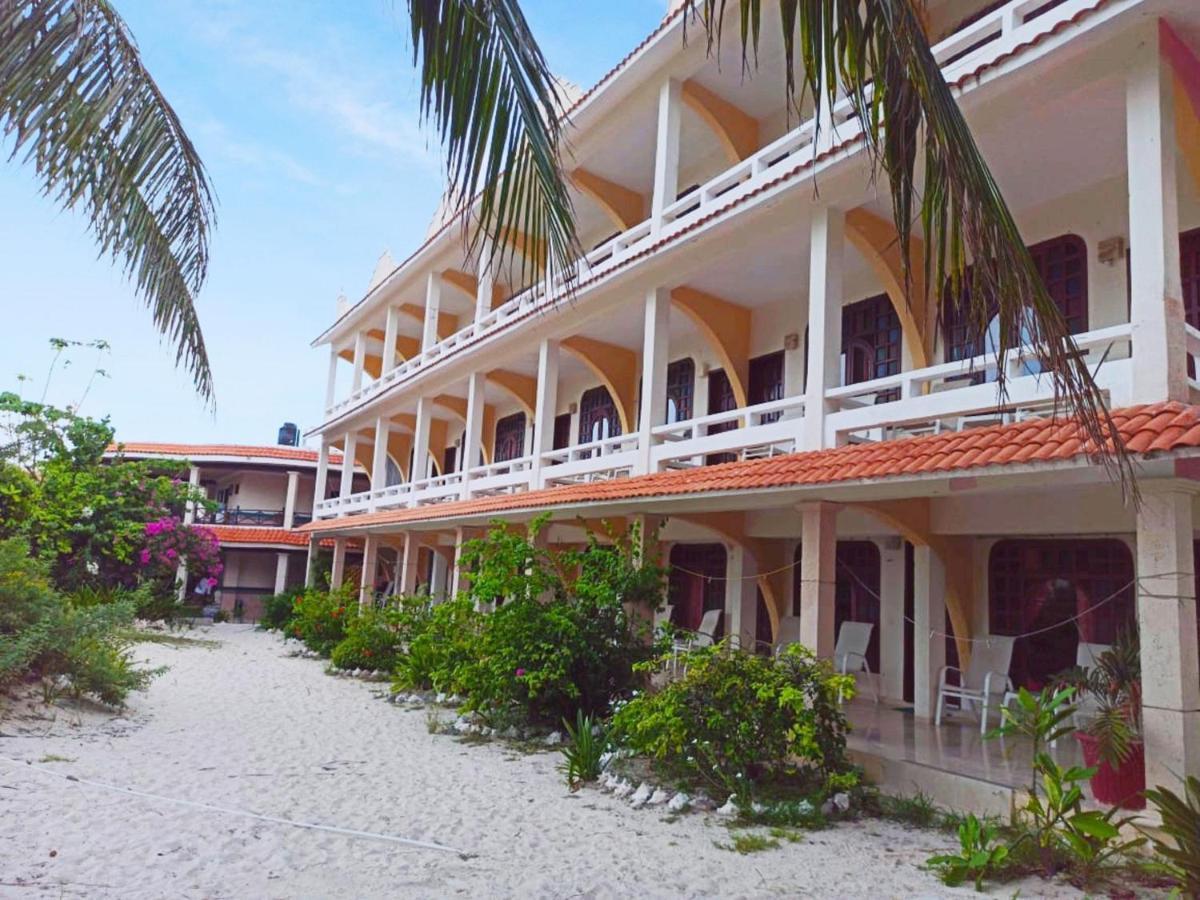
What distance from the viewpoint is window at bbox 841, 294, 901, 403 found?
11250mm

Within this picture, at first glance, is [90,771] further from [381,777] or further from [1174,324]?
[1174,324]

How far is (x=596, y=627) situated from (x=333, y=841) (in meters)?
4.39

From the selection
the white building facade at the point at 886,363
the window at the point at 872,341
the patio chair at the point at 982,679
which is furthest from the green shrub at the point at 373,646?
the patio chair at the point at 982,679

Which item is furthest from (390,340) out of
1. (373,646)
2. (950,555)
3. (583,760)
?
(583,760)

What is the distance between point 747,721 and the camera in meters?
7.27

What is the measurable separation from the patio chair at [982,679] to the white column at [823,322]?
10.4 feet

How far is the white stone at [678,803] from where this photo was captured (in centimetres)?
692

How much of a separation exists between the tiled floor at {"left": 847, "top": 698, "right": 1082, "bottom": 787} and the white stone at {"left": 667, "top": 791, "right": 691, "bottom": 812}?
1899 millimetres

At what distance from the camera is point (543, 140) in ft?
10.6

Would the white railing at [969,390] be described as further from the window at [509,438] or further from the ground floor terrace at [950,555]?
the window at [509,438]

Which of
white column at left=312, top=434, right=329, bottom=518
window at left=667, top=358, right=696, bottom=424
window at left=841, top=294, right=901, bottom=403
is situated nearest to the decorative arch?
window at left=667, top=358, right=696, bottom=424

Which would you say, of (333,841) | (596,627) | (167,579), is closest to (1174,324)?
(596,627)

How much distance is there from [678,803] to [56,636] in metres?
7.47

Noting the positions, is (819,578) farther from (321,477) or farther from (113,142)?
(321,477)
